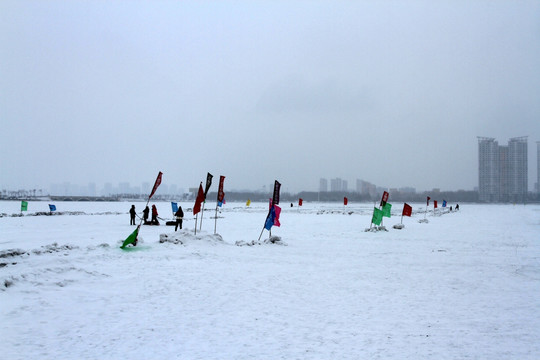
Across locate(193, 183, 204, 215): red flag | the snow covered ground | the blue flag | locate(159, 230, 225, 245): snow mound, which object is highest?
locate(193, 183, 204, 215): red flag

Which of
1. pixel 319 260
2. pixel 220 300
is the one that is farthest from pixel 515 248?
pixel 220 300

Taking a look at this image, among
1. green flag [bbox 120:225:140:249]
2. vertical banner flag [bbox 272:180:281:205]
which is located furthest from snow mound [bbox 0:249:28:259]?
vertical banner flag [bbox 272:180:281:205]

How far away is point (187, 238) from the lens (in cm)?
1755

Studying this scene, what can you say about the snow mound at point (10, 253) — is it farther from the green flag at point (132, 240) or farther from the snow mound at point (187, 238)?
the snow mound at point (187, 238)

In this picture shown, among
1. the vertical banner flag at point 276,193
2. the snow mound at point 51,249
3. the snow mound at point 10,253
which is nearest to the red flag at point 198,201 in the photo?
the vertical banner flag at point 276,193

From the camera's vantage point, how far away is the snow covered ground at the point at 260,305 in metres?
6.17

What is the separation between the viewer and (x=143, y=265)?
12.4 m

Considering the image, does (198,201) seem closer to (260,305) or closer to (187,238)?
(187,238)

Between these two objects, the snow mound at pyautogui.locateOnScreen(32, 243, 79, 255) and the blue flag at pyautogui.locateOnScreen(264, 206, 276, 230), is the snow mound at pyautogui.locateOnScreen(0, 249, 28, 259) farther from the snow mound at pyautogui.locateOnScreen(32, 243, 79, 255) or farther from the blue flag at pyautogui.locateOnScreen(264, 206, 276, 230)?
the blue flag at pyautogui.locateOnScreen(264, 206, 276, 230)

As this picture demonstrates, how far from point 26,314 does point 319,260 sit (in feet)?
32.9

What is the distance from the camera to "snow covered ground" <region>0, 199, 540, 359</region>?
6.17 meters

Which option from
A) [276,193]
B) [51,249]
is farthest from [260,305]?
[276,193]

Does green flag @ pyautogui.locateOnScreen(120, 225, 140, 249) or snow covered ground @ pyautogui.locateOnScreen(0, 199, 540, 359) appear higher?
green flag @ pyautogui.locateOnScreen(120, 225, 140, 249)

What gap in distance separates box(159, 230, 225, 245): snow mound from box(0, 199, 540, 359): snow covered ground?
4.04 ft
